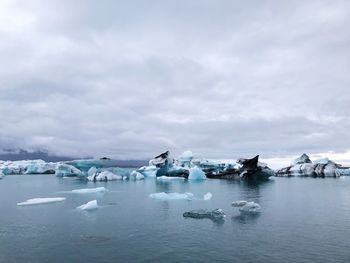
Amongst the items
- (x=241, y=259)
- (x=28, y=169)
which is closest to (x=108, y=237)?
(x=241, y=259)

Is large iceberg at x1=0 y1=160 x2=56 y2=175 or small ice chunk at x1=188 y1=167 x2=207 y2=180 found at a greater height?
large iceberg at x1=0 y1=160 x2=56 y2=175

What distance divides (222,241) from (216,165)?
57483 millimetres

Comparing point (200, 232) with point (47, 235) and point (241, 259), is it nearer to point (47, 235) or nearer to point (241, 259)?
point (241, 259)

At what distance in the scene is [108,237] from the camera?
1452 cm

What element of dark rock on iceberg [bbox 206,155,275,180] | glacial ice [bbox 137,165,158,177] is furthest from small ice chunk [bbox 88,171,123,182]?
dark rock on iceberg [bbox 206,155,275,180]

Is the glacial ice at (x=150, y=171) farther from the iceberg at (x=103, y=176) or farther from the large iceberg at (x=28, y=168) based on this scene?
the large iceberg at (x=28, y=168)

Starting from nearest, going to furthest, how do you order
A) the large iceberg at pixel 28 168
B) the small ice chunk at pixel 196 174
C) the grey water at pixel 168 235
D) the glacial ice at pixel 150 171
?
the grey water at pixel 168 235
the small ice chunk at pixel 196 174
the glacial ice at pixel 150 171
the large iceberg at pixel 28 168

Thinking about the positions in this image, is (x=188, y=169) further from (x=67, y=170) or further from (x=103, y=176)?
(x=67, y=170)

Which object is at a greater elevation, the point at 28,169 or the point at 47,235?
the point at 28,169

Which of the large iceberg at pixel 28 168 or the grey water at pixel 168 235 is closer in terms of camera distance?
the grey water at pixel 168 235

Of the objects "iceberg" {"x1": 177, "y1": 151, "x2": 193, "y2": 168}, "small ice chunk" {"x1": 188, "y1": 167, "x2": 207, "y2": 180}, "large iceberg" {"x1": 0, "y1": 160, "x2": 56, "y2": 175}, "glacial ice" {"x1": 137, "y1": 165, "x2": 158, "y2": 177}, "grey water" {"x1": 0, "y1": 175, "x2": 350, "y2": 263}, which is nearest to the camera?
"grey water" {"x1": 0, "y1": 175, "x2": 350, "y2": 263}

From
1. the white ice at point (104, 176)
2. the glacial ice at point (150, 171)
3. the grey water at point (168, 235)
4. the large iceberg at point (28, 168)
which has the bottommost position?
the grey water at point (168, 235)

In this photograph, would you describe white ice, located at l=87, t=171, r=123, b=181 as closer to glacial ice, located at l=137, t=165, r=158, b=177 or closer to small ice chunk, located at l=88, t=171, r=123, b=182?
small ice chunk, located at l=88, t=171, r=123, b=182

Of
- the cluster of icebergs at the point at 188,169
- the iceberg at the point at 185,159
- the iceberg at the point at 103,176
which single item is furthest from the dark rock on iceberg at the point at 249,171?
the iceberg at the point at 103,176
